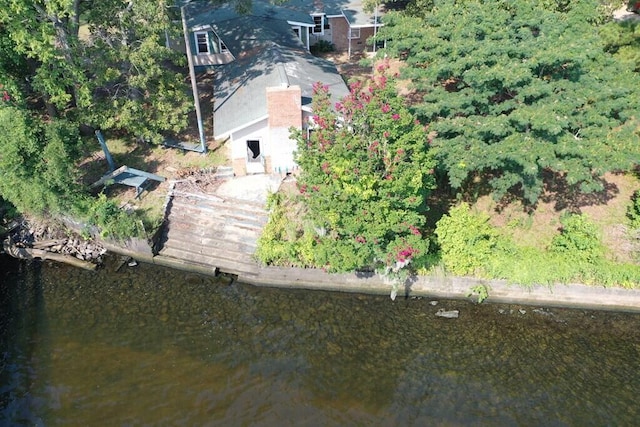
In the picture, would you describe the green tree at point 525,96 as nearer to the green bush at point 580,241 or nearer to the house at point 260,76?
the green bush at point 580,241

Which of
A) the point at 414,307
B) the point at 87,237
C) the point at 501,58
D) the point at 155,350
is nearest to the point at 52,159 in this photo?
the point at 87,237

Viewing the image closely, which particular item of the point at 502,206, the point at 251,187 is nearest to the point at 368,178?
the point at 251,187

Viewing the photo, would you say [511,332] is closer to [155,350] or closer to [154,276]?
[155,350]

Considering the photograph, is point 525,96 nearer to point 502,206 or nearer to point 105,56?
point 502,206

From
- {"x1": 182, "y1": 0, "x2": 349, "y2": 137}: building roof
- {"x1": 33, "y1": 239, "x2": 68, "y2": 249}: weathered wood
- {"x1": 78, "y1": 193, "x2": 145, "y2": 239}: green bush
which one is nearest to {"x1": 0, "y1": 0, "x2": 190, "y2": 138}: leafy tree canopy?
{"x1": 182, "y1": 0, "x2": 349, "y2": 137}: building roof

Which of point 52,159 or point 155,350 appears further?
point 52,159
